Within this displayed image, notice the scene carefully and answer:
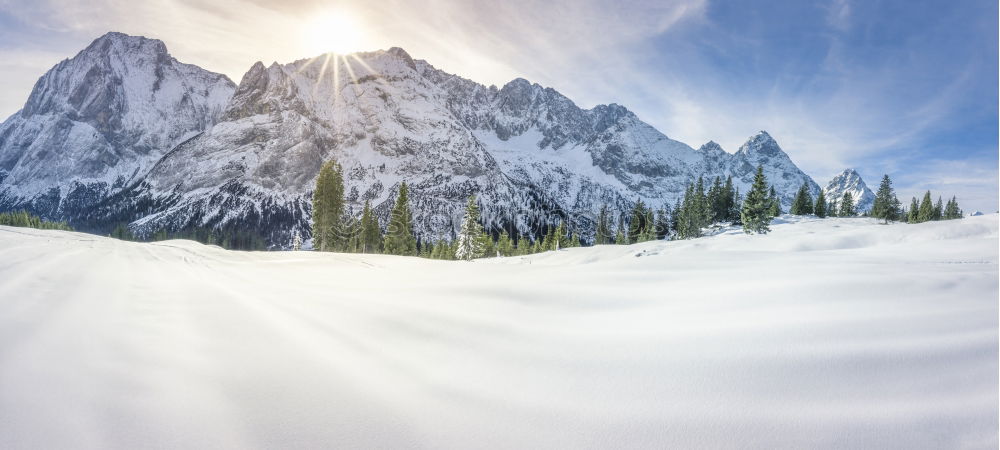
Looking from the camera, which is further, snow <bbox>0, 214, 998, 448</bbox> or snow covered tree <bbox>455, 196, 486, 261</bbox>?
snow covered tree <bbox>455, 196, 486, 261</bbox>

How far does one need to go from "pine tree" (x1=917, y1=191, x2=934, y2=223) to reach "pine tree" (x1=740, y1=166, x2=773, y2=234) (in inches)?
1858

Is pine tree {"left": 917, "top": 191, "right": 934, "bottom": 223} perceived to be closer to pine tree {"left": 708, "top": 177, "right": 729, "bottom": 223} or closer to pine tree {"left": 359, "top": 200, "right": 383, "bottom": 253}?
pine tree {"left": 708, "top": 177, "right": 729, "bottom": 223}

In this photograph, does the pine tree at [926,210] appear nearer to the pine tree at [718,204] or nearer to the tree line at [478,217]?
the tree line at [478,217]

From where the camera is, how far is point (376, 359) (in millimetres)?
2363

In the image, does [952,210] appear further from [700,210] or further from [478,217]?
[478,217]

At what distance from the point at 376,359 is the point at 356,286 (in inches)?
109

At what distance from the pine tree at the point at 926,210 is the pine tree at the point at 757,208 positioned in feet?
155

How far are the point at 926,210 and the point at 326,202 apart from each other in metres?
97.9

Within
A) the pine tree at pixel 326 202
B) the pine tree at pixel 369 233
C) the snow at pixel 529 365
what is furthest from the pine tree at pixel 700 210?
the snow at pixel 529 365

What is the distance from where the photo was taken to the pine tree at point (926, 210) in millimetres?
68800

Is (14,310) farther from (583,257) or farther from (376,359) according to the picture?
(583,257)

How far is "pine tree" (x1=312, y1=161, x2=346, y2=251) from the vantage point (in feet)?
114

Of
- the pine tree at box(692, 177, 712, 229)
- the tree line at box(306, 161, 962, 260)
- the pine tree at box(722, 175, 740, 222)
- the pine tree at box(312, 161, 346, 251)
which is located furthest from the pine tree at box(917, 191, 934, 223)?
the pine tree at box(312, 161, 346, 251)

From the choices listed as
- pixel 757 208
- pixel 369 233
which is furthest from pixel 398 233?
pixel 757 208
